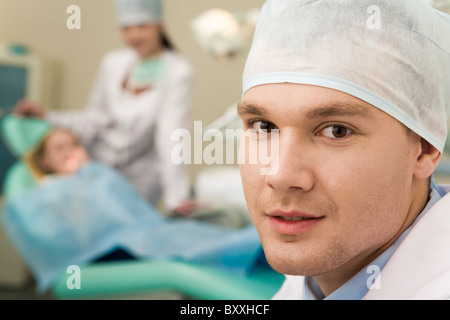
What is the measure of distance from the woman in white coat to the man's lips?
1138mm

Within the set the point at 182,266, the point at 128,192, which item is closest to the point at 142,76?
the point at 128,192

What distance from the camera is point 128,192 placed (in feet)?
5.89

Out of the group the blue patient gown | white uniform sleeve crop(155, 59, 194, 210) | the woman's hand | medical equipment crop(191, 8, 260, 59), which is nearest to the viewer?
medical equipment crop(191, 8, 260, 59)

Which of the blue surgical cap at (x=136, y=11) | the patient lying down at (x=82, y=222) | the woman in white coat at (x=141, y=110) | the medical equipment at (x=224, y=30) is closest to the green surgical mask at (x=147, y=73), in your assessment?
the woman in white coat at (x=141, y=110)

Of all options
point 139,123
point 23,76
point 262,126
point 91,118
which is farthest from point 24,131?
point 262,126

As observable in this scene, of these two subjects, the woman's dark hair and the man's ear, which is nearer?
the man's ear

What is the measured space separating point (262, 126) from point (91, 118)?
1.55 m

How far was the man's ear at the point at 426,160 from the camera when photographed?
0.43 m

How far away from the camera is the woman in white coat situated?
1688 mm

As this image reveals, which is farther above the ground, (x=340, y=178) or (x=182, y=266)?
(x=182, y=266)

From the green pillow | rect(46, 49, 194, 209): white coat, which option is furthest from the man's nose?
the green pillow

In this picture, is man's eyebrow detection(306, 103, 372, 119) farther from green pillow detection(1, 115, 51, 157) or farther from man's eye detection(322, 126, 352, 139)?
green pillow detection(1, 115, 51, 157)
